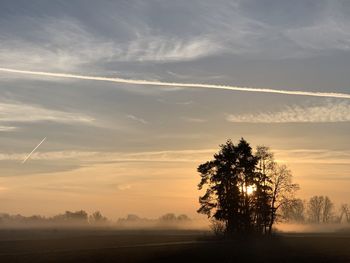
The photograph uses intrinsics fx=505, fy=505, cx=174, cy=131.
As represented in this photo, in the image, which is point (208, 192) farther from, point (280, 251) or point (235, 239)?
point (280, 251)

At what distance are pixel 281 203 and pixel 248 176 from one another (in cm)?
799

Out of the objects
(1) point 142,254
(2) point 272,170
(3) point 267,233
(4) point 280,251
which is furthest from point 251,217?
(1) point 142,254

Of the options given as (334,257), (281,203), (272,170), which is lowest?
(334,257)

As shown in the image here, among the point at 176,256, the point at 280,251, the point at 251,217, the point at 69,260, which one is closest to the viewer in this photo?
the point at 69,260

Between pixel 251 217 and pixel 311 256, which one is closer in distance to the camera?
pixel 311 256

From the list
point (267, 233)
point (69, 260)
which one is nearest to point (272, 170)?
point (267, 233)

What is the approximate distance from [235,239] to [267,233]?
9.47m

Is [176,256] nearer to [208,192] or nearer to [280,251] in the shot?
[280,251]

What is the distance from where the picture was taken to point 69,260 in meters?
43.2

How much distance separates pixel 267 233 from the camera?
8319cm

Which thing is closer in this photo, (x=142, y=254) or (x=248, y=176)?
(x=142, y=254)

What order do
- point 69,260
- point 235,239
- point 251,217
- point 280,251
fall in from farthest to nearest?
point 251,217, point 235,239, point 280,251, point 69,260

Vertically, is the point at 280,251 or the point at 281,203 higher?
the point at 281,203

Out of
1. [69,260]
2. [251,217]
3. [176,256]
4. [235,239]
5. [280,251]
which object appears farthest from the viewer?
[251,217]
